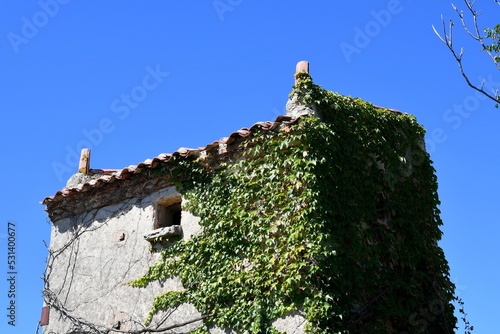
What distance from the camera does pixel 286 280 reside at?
954 cm

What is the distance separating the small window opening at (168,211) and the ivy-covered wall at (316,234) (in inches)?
18.1

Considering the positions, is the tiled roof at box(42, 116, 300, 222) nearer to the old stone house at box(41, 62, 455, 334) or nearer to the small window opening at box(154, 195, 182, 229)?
the old stone house at box(41, 62, 455, 334)

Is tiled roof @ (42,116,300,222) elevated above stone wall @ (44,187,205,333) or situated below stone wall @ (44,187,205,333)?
above

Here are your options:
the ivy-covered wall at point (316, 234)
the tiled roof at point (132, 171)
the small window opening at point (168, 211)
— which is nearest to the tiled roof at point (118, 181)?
the tiled roof at point (132, 171)

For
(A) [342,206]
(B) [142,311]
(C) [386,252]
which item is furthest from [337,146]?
(B) [142,311]

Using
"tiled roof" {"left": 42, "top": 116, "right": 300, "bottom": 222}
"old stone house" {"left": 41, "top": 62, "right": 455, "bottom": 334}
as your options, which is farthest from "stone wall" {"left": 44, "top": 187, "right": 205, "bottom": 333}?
"tiled roof" {"left": 42, "top": 116, "right": 300, "bottom": 222}

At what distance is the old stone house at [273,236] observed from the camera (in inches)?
383

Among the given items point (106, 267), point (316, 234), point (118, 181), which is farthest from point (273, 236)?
point (118, 181)

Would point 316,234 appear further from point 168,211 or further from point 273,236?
point 168,211

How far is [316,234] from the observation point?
31.7 ft

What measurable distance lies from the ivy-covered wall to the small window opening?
0.46 metres

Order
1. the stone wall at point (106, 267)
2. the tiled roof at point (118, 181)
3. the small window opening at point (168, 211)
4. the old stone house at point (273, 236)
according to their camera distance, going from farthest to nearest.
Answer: the small window opening at point (168, 211), the stone wall at point (106, 267), the tiled roof at point (118, 181), the old stone house at point (273, 236)

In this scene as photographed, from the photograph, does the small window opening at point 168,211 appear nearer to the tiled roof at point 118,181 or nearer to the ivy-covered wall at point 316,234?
the tiled roof at point 118,181

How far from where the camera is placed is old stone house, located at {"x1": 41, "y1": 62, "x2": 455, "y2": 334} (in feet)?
31.9
